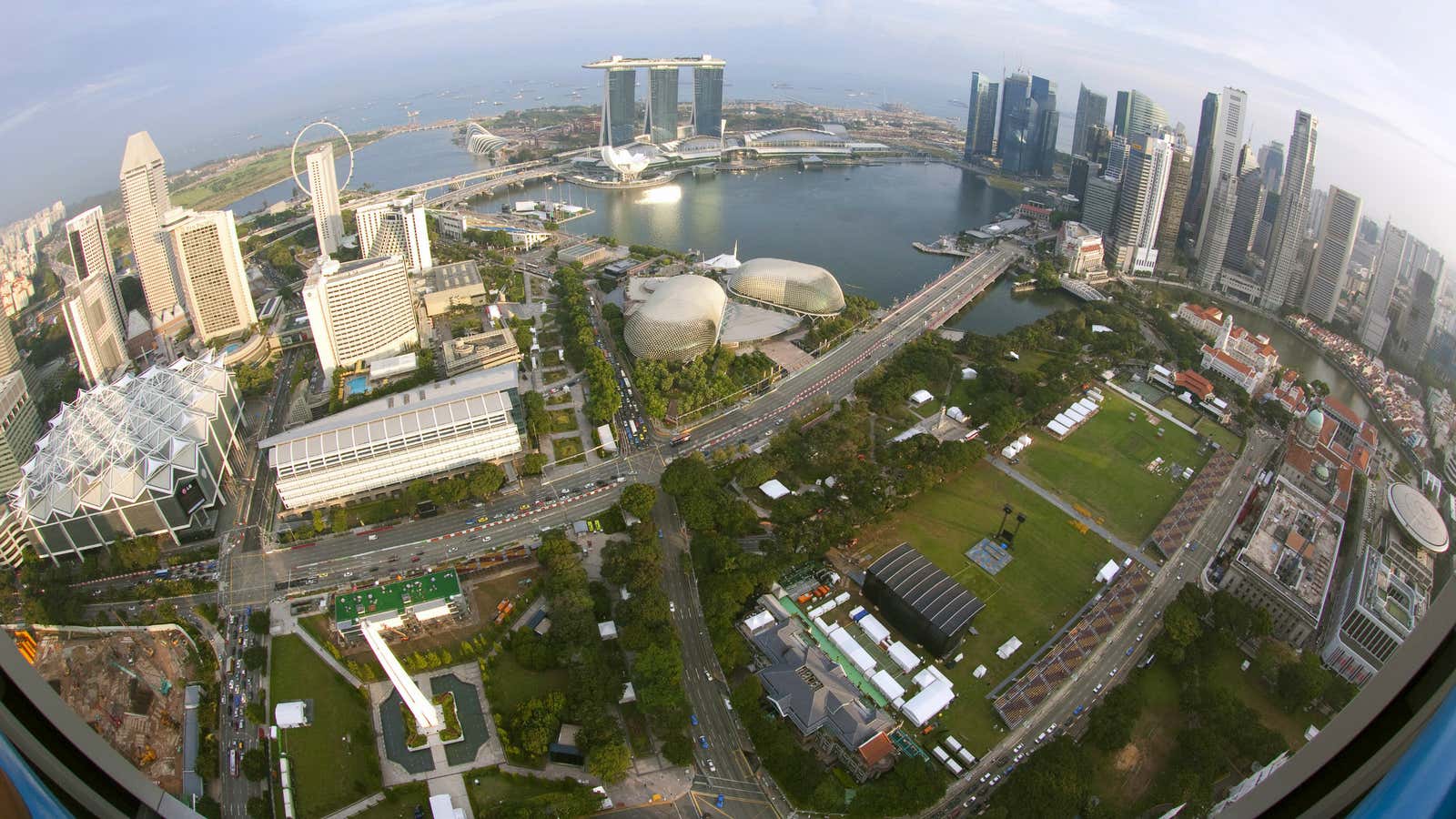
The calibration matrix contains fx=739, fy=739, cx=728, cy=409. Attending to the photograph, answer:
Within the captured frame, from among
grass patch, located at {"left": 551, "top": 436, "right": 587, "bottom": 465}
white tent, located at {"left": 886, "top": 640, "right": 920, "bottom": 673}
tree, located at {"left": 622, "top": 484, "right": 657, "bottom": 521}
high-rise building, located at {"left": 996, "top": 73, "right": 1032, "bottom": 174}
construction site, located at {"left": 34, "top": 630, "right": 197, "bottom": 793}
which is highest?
high-rise building, located at {"left": 996, "top": 73, "right": 1032, "bottom": 174}

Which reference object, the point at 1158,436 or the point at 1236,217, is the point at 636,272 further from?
the point at 1236,217

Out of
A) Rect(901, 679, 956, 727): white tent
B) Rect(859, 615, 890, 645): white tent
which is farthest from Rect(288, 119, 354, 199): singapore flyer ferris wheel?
Rect(901, 679, 956, 727): white tent

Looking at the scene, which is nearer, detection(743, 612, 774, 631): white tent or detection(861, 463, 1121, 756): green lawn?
detection(861, 463, 1121, 756): green lawn

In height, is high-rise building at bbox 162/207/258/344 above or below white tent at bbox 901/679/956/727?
above

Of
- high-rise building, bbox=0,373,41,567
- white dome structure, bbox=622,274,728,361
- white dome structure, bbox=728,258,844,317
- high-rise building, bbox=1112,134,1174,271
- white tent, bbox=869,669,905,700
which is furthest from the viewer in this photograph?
high-rise building, bbox=1112,134,1174,271

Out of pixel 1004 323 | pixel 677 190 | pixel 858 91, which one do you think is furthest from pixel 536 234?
pixel 858 91

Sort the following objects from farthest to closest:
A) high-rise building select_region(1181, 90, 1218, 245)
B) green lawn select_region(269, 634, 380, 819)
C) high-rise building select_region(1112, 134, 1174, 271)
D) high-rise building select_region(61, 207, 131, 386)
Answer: high-rise building select_region(1181, 90, 1218, 245)
high-rise building select_region(1112, 134, 1174, 271)
high-rise building select_region(61, 207, 131, 386)
green lawn select_region(269, 634, 380, 819)

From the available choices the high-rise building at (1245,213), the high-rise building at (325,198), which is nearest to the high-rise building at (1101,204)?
the high-rise building at (1245,213)

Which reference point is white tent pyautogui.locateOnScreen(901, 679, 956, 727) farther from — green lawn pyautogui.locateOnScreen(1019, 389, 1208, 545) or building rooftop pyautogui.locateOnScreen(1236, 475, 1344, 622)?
building rooftop pyautogui.locateOnScreen(1236, 475, 1344, 622)
